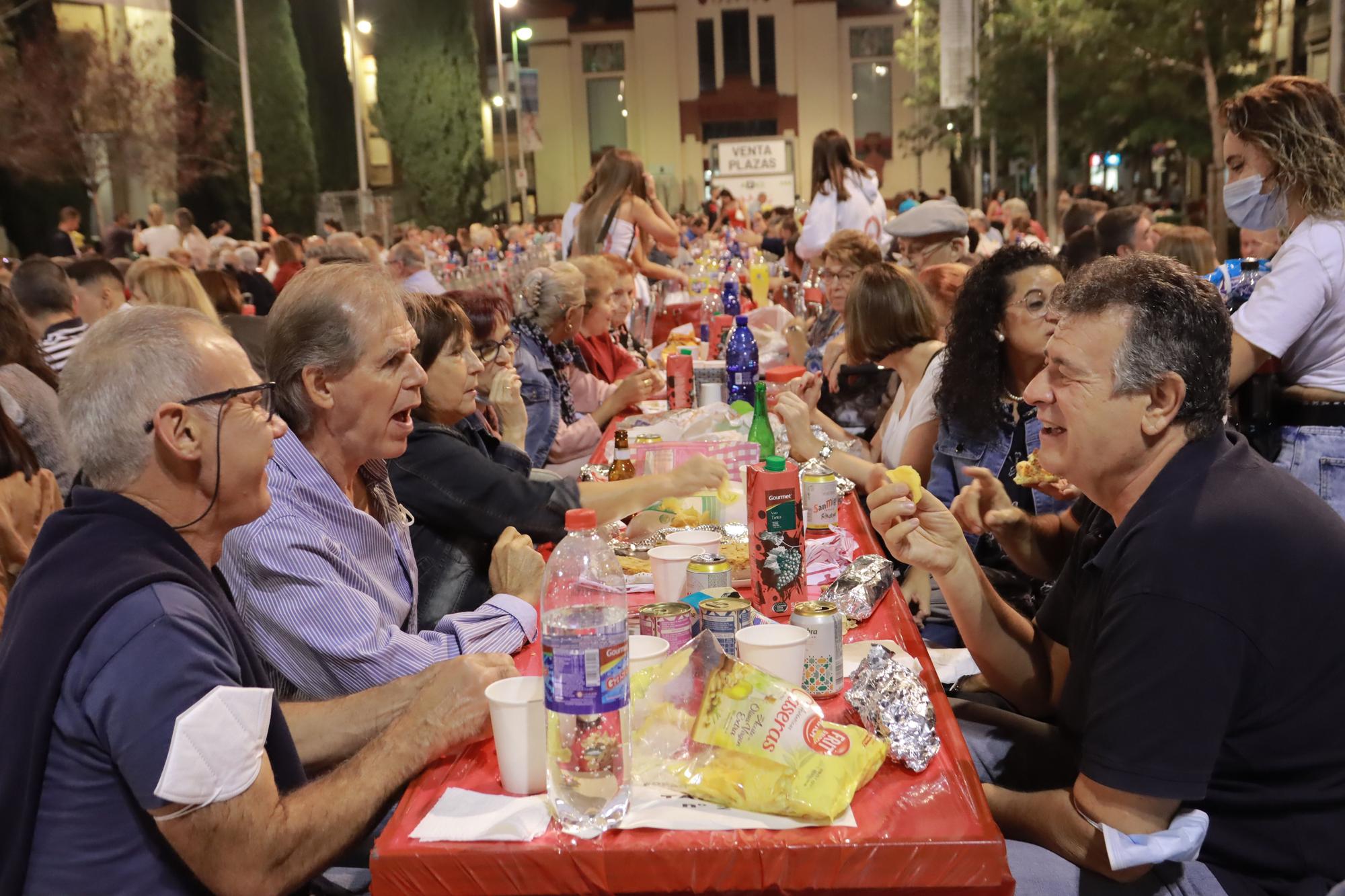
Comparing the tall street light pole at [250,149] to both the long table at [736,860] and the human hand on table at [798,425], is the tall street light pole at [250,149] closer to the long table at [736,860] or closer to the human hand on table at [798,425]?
the human hand on table at [798,425]

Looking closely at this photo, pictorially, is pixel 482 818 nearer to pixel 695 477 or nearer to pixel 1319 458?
pixel 695 477

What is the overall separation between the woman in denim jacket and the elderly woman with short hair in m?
1.60

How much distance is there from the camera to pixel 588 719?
1.53 m

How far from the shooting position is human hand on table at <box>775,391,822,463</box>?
359 centimetres

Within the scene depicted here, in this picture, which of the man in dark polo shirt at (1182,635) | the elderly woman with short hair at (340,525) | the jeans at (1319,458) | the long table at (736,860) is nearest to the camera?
the long table at (736,860)

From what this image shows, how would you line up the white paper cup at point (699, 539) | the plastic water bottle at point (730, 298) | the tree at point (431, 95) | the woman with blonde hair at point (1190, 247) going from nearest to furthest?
the white paper cup at point (699, 539) < the woman with blonde hair at point (1190, 247) < the plastic water bottle at point (730, 298) < the tree at point (431, 95)

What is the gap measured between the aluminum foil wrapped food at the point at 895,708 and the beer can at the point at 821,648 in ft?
0.17

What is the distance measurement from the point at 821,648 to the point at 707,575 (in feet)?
1.37

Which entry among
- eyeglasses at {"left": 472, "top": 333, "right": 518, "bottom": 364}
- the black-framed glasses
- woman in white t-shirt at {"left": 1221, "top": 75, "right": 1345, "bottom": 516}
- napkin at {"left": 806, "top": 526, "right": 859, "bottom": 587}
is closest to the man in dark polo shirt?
napkin at {"left": 806, "top": 526, "right": 859, "bottom": 587}

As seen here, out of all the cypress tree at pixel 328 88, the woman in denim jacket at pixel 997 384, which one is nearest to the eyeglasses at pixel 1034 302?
the woman in denim jacket at pixel 997 384

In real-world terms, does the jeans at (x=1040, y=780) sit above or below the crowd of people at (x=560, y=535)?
below

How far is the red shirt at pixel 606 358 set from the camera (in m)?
6.06

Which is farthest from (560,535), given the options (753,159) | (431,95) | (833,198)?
(431,95)

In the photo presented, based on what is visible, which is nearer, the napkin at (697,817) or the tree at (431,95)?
the napkin at (697,817)
